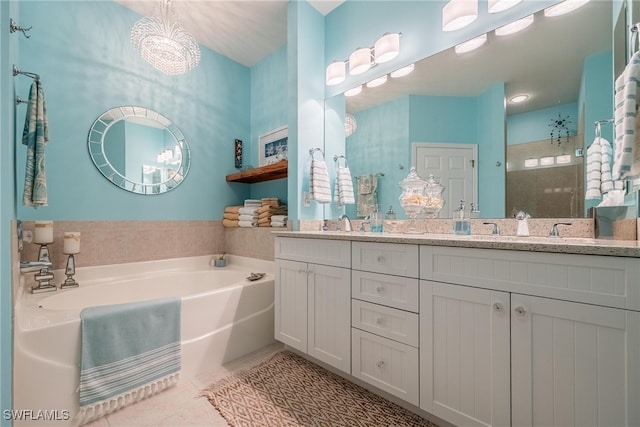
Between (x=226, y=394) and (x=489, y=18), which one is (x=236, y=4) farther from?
(x=226, y=394)

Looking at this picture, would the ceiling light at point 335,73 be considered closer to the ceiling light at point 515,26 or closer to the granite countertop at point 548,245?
the ceiling light at point 515,26

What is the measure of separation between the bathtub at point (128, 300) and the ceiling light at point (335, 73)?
5.83 ft

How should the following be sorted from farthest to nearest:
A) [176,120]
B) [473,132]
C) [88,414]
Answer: [176,120]
[473,132]
[88,414]

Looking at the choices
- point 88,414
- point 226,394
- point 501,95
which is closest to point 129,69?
point 88,414

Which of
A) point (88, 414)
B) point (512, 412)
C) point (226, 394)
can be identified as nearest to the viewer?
point (512, 412)

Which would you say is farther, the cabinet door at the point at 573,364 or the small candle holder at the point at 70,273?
the small candle holder at the point at 70,273

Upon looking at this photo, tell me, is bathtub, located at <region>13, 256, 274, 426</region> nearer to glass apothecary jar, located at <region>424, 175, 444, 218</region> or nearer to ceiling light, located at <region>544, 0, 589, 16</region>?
glass apothecary jar, located at <region>424, 175, 444, 218</region>

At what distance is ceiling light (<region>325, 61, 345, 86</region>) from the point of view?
7.68 ft

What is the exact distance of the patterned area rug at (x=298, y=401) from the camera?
138 centimetres

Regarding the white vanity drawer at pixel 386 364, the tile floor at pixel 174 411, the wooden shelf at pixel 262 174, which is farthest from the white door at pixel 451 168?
the tile floor at pixel 174 411

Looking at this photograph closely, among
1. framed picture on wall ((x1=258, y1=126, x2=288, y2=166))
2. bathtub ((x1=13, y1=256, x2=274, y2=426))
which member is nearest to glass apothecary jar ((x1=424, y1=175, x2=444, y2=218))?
bathtub ((x1=13, y1=256, x2=274, y2=426))

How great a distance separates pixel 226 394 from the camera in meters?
1.59

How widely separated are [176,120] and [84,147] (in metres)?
0.80

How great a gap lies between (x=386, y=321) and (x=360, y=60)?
1.91m
